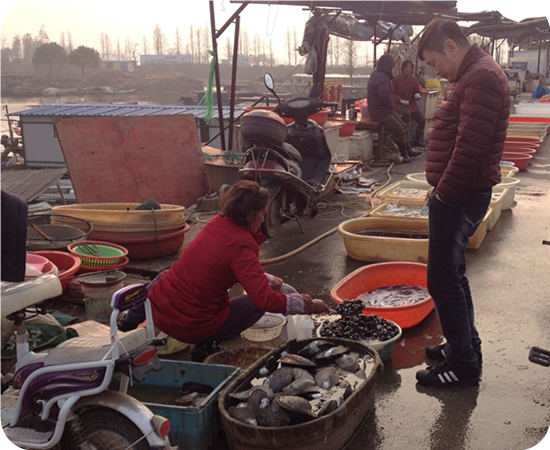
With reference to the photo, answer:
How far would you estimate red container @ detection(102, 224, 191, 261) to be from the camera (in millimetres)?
5964

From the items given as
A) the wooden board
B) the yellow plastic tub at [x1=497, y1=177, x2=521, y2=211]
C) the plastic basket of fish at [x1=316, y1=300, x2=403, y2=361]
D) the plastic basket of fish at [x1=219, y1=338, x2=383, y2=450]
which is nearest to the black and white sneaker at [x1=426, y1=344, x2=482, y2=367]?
the plastic basket of fish at [x1=316, y1=300, x2=403, y2=361]

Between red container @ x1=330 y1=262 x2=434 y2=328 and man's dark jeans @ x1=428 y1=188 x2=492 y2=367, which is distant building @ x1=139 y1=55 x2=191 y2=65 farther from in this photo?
man's dark jeans @ x1=428 y1=188 x2=492 y2=367

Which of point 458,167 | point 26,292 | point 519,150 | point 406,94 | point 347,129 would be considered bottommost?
point 519,150

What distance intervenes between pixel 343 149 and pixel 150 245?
5.90m

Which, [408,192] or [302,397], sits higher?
[408,192]

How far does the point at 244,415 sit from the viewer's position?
8.89 feet

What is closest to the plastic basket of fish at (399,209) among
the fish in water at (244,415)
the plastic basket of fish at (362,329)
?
the plastic basket of fish at (362,329)

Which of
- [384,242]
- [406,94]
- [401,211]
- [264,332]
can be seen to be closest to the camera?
[264,332]

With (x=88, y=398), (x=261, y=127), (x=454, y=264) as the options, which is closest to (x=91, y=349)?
(x=88, y=398)

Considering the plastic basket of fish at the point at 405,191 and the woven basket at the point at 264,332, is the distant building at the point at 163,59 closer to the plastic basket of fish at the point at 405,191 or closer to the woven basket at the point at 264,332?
the plastic basket of fish at the point at 405,191

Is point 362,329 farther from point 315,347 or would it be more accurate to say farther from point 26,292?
point 26,292

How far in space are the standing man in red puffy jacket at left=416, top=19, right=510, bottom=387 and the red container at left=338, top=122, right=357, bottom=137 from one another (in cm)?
768

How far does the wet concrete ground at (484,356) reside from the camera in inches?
119

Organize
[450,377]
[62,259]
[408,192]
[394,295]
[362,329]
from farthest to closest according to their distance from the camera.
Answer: [408,192] < [62,259] < [394,295] < [362,329] < [450,377]
